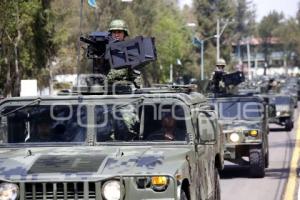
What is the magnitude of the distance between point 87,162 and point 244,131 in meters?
9.01

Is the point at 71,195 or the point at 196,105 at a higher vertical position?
the point at 196,105

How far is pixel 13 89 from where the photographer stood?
29.4 m

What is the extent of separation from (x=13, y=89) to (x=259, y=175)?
15.6 meters

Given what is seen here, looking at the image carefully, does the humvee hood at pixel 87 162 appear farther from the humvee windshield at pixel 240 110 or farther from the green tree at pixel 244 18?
the green tree at pixel 244 18

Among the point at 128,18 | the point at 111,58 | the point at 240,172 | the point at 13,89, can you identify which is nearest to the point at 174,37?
the point at 128,18

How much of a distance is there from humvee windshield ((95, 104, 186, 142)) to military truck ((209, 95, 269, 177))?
7068mm

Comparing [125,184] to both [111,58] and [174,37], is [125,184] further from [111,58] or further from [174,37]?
[174,37]

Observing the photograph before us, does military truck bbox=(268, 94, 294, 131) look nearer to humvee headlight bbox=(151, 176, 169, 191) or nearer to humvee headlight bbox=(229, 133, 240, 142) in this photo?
humvee headlight bbox=(229, 133, 240, 142)

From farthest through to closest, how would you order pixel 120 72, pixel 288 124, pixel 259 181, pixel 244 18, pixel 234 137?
pixel 244 18
pixel 288 124
pixel 234 137
pixel 259 181
pixel 120 72

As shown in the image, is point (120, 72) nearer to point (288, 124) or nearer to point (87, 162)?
point (87, 162)

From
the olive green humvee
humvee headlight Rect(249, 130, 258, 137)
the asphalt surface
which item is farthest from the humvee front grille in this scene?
humvee headlight Rect(249, 130, 258, 137)

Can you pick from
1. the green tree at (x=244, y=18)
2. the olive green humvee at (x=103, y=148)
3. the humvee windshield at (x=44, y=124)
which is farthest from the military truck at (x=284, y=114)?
the green tree at (x=244, y=18)

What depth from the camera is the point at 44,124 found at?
821 cm

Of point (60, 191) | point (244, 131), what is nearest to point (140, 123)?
point (60, 191)
